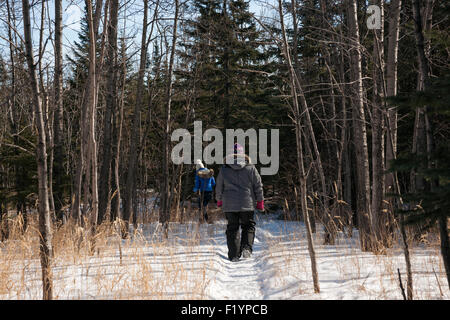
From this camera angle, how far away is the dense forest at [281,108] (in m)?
3.04

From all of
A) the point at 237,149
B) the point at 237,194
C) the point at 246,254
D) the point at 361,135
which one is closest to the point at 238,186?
the point at 237,194

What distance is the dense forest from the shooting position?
304 centimetres

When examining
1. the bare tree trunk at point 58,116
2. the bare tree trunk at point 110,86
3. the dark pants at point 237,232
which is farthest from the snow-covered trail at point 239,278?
the bare tree trunk at point 58,116

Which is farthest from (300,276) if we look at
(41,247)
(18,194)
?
(18,194)

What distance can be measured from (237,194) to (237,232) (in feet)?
2.00

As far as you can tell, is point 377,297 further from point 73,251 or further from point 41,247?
point 73,251

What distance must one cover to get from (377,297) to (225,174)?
2.92m

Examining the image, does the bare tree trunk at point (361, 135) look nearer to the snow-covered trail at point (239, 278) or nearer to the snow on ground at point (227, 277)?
the snow on ground at point (227, 277)

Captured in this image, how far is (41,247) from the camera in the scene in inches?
129

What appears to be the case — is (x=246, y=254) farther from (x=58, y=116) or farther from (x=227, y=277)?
(x=58, y=116)

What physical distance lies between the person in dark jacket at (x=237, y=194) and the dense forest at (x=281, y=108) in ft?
2.31

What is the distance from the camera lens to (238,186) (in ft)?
18.1

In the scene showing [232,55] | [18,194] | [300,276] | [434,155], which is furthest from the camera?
[232,55]

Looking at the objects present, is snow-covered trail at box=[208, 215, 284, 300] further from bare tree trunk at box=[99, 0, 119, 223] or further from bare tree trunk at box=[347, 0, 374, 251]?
bare tree trunk at box=[99, 0, 119, 223]
